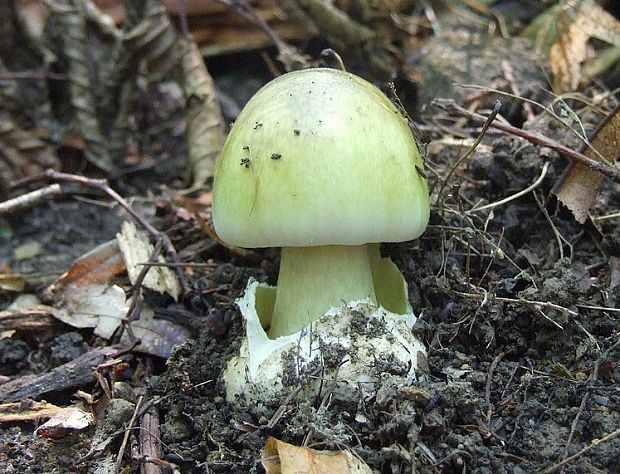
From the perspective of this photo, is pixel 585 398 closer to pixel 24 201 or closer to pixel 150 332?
pixel 150 332

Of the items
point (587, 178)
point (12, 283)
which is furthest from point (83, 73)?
point (587, 178)

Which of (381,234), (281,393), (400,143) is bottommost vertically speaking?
(281,393)

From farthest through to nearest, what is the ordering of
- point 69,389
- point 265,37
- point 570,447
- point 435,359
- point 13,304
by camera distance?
point 265,37
point 13,304
point 69,389
point 435,359
point 570,447

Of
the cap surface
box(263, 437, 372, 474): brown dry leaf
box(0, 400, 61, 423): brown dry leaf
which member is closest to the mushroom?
the cap surface

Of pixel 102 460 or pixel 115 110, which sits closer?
pixel 102 460

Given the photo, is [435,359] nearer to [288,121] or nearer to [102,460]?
[288,121]

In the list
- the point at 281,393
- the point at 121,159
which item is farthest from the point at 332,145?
the point at 121,159

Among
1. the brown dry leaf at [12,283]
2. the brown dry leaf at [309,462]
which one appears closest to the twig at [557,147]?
the brown dry leaf at [309,462]
